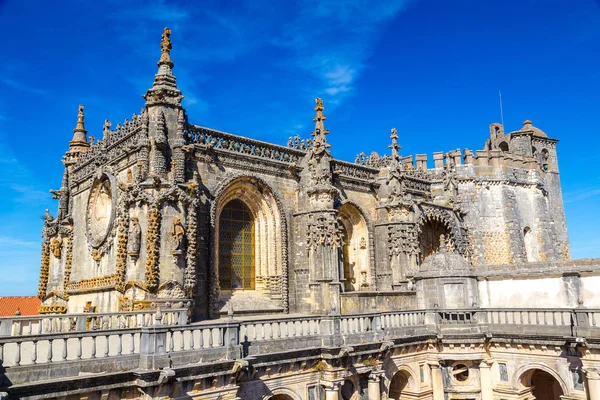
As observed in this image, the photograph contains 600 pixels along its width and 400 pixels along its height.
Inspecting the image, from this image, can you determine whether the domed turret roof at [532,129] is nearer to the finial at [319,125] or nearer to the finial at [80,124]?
the finial at [319,125]

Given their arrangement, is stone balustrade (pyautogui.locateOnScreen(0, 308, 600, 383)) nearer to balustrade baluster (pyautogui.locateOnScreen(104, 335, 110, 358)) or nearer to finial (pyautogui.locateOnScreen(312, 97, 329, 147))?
balustrade baluster (pyautogui.locateOnScreen(104, 335, 110, 358))

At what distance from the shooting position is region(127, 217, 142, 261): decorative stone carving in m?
15.9

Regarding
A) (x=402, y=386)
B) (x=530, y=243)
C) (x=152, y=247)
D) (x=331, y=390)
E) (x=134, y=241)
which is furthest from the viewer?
(x=530, y=243)

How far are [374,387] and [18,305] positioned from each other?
86.4 feet

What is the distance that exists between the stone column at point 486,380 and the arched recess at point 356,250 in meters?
6.50

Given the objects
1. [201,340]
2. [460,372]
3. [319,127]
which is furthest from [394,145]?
[201,340]

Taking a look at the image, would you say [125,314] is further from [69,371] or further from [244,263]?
[244,263]

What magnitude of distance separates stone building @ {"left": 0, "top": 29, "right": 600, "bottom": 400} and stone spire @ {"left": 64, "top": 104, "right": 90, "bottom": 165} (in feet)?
0.36

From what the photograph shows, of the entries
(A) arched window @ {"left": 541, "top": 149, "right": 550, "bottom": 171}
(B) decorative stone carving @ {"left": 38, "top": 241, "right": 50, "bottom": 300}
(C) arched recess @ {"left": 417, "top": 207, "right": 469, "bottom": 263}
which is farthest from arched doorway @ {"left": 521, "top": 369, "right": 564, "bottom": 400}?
(B) decorative stone carving @ {"left": 38, "top": 241, "right": 50, "bottom": 300}

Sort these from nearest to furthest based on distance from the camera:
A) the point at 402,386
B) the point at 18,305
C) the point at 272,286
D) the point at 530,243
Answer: the point at 402,386 → the point at 272,286 → the point at 530,243 → the point at 18,305

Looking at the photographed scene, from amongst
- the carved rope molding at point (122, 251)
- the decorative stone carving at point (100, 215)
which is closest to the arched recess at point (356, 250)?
the decorative stone carving at point (100, 215)

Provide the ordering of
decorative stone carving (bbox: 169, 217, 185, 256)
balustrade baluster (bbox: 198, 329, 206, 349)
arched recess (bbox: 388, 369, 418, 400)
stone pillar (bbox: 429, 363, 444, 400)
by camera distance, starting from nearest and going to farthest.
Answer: balustrade baluster (bbox: 198, 329, 206, 349) → decorative stone carving (bbox: 169, 217, 185, 256) → arched recess (bbox: 388, 369, 418, 400) → stone pillar (bbox: 429, 363, 444, 400)

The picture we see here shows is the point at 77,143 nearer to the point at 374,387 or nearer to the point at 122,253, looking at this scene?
the point at 122,253

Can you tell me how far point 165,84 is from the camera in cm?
1766
